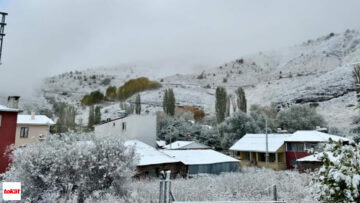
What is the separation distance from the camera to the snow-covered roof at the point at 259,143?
91.9ft

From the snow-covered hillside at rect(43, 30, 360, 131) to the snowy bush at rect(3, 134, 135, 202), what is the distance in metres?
41.6

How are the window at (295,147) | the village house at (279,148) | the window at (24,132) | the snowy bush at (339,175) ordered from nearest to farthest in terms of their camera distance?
1. the snowy bush at (339,175)
2. the village house at (279,148)
3. the window at (295,147)
4. the window at (24,132)

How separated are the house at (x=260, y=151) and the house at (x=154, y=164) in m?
11.5

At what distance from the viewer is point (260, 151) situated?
93.5ft

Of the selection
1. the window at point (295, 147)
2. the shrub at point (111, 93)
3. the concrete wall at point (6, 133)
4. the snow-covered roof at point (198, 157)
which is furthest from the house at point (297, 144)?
the shrub at point (111, 93)

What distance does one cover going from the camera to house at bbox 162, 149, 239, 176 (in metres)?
21.6

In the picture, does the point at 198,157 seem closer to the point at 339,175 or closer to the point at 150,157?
the point at 150,157

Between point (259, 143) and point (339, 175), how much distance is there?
1096 inches

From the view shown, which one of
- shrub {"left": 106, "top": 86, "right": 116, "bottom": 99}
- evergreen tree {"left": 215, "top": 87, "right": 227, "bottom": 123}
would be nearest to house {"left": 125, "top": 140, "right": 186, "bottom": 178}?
evergreen tree {"left": 215, "top": 87, "right": 227, "bottom": 123}

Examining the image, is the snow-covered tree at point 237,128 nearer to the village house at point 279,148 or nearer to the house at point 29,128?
the village house at point 279,148

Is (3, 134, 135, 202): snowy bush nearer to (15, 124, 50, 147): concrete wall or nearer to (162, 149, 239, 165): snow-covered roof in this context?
(162, 149, 239, 165): snow-covered roof

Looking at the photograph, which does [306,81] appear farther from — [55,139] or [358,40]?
[55,139]

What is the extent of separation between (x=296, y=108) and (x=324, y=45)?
5694 cm

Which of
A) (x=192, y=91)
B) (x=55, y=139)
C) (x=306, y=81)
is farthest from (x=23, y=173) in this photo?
(x=192, y=91)
